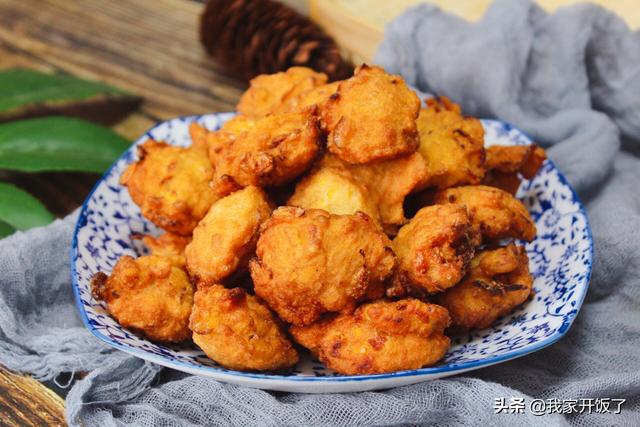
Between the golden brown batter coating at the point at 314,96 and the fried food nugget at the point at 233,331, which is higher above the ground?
Answer: the golden brown batter coating at the point at 314,96

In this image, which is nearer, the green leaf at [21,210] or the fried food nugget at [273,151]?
the fried food nugget at [273,151]

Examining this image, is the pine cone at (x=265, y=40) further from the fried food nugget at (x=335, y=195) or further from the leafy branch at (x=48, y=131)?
the fried food nugget at (x=335, y=195)

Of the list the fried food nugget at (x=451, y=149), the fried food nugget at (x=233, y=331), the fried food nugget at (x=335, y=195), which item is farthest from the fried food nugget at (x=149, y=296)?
the fried food nugget at (x=451, y=149)

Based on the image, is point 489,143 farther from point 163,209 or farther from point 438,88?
point 163,209

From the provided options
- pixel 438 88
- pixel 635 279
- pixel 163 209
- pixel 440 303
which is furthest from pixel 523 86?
pixel 163 209

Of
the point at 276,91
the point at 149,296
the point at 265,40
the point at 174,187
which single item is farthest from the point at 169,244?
the point at 265,40

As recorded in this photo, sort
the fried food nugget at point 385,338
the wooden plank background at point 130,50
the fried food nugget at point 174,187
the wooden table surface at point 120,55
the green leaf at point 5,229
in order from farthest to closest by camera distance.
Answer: the wooden plank background at point 130,50 → the wooden table surface at point 120,55 → the green leaf at point 5,229 → the fried food nugget at point 174,187 → the fried food nugget at point 385,338

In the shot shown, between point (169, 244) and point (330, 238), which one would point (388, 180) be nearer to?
point (330, 238)
